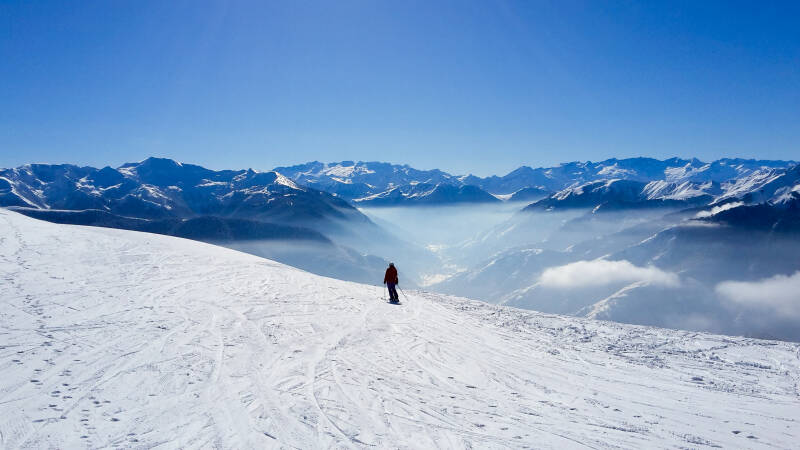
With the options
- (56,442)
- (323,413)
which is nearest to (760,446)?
(323,413)

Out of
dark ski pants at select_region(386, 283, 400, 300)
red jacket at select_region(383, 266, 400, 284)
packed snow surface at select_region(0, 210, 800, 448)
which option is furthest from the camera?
red jacket at select_region(383, 266, 400, 284)

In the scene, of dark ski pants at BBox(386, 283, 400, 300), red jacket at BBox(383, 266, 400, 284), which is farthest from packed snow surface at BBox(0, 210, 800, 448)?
red jacket at BBox(383, 266, 400, 284)

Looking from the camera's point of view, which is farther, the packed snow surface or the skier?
the skier

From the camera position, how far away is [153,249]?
2941 centimetres

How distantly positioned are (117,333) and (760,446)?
16.9 meters

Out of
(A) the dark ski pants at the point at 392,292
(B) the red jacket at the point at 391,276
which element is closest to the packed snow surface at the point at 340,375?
(A) the dark ski pants at the point at 392,292

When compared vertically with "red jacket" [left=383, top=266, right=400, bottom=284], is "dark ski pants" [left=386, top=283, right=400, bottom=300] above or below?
below

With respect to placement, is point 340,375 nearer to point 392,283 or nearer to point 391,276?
point 392,283

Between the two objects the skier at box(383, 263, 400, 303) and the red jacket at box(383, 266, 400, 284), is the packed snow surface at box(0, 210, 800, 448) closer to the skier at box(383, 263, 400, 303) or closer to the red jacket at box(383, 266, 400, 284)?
the skier at box(383, 263, 400, 303)

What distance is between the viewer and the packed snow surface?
26.1 feet

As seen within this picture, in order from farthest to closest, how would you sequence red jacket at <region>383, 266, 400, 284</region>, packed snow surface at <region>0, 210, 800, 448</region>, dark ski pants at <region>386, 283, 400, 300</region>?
red jacket at <region>383, 266, 400, 284</region> < dark ski pants at <region>386, 283, 400, 300</region> < packed snow surface at <region>0, 210, 800, 448</region>

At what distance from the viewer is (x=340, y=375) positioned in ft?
35.9

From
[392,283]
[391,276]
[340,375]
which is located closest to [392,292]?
[392,283]

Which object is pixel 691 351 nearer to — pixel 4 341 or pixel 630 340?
pixel 630 340
